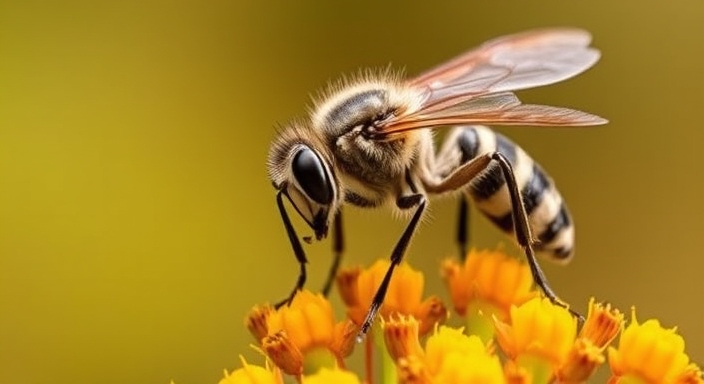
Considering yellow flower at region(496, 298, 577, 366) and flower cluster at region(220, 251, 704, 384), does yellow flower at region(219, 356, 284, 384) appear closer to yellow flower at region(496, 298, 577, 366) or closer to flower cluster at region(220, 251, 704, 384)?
flower cluster at region(220, 251, 704, 384)

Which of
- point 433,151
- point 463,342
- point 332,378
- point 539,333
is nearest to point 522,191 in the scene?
point 433,151

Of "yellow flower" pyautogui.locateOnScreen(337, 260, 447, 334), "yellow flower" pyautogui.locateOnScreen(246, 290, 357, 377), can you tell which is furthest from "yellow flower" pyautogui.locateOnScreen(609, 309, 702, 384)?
"yellow flower" pyautogui.locateOnScreen(246, 290, 357, 377)

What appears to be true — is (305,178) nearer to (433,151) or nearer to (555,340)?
(433,151)

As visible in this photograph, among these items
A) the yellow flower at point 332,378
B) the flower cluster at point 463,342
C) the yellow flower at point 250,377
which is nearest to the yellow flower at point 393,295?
the flower cluster at point 463,342

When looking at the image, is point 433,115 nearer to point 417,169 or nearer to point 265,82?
point 417,169

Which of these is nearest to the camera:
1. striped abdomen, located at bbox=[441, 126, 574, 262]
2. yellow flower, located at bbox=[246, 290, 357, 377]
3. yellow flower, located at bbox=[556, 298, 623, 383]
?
yellow flower, located at bbox=[556, 298, 623, 383]
